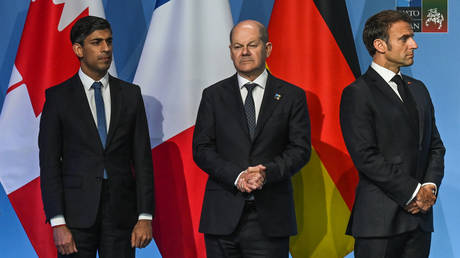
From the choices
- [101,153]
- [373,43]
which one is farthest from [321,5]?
[101,153]

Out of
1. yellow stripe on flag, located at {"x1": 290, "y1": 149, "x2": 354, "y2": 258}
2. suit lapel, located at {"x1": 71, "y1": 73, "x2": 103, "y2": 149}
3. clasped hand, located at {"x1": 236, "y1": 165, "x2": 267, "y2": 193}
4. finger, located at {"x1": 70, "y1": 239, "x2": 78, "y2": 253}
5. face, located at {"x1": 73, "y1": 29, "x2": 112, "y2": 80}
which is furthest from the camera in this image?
yellow stripe on flag, located at {"x1": 290, "y1": 149, "x2": 354, "y2": 258}

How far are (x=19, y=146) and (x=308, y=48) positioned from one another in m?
1.67

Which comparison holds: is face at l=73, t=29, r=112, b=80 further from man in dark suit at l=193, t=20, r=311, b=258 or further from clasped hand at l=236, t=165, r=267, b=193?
clasped hand at l=236, t=165, r=267, b=193

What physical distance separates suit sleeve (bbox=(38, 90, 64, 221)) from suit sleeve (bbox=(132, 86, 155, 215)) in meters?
0.34

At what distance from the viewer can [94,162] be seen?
278 centimetres

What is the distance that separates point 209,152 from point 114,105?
0.50m

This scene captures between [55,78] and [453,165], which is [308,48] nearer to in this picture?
[453,165]

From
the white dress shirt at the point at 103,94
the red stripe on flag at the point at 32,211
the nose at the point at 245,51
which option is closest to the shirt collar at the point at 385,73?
the nose at the point at 245,51

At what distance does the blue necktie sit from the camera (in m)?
2.82

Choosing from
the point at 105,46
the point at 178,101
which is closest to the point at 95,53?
the point at 105,46

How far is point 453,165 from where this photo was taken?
12.3ft

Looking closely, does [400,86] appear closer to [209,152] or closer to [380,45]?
[380,45]

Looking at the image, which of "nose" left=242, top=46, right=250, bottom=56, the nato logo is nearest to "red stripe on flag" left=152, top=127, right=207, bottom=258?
"nose" left=242, top=46, right=250, bottom=56

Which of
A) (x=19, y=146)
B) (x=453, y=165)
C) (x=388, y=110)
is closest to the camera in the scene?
(x=388, y=110)
